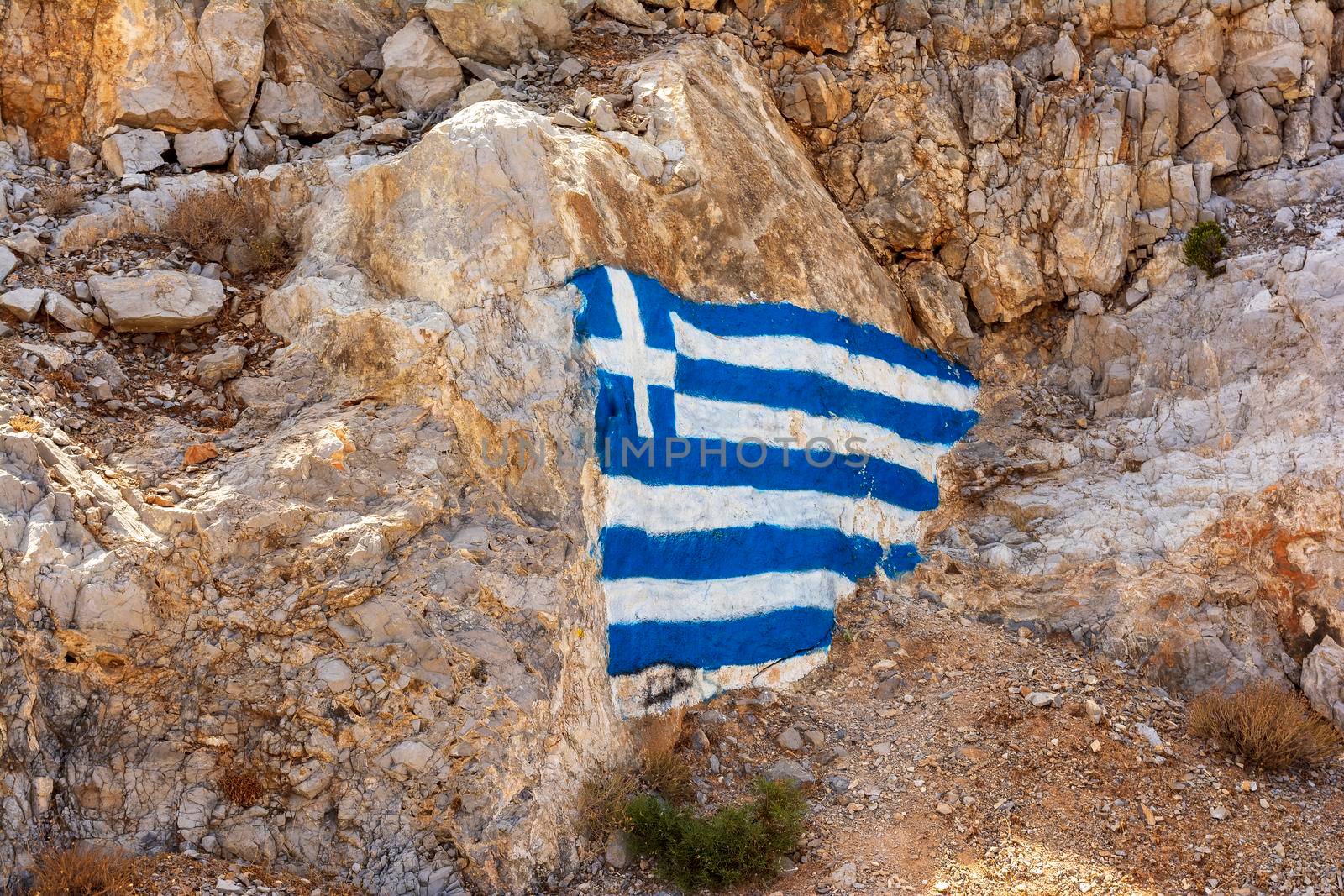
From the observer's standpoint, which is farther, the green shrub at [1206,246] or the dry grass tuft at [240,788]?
the green shrub at [1206,246]

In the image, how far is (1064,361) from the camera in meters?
9.37

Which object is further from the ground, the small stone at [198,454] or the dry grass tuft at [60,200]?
the dry grass tuft at [60,200]

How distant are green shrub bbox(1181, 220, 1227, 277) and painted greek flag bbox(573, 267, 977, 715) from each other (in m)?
2.56

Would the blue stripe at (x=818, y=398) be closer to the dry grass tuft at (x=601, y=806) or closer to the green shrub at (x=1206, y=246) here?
the green shrub at (x=1206, y=246)

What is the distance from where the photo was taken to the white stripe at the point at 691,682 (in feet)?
21.7

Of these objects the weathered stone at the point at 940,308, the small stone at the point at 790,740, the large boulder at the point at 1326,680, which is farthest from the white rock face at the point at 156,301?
the large boulder at the point at 1326,680

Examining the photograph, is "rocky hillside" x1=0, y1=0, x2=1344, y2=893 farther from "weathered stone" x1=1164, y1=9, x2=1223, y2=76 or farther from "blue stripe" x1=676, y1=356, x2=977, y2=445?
"blue stripe" x1=676, y1=356, x2=977, y2=445

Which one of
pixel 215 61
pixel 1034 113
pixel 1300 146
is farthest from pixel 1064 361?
pixel 215 61

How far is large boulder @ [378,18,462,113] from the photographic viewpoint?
8.83 meters

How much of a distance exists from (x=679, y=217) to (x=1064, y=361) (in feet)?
11.9

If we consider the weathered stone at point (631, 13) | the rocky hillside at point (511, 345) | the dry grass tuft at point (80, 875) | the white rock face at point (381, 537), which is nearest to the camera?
the dry grass tuft at point (80, 875)

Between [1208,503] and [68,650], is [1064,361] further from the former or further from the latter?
[68,650]

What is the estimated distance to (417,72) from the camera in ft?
29.1

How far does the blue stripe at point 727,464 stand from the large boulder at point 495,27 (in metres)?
3.58
